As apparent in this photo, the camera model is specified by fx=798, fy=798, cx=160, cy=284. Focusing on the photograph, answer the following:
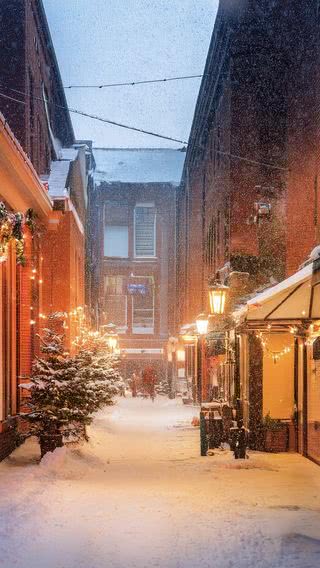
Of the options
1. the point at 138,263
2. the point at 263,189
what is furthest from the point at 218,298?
the point at 138,263

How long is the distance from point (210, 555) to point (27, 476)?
546 centimetres

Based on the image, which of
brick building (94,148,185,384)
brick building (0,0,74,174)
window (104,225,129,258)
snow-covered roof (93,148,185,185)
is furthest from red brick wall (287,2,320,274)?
snow-covered roof (93,148,185,185)

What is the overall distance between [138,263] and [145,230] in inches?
106

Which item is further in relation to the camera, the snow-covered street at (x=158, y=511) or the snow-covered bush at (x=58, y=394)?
the snow-covered bush at (x=58, y=394)

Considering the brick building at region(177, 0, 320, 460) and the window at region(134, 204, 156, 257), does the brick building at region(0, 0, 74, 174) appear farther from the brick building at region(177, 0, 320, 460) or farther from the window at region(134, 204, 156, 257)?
the window at region(134, 204, 156, 257)

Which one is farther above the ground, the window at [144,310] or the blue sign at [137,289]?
the blue sign at [137,289]

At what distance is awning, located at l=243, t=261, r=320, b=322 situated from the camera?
13.0 metres

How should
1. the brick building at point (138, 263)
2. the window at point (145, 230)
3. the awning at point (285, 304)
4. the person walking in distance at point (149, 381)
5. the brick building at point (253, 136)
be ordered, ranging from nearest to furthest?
the awning at point (285, 304), the brick building at point (253, 136), the person walking in distance at point (149, 381), the brick building at point (138, 263), the window at point (145, 230)

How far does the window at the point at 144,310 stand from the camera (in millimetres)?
59094

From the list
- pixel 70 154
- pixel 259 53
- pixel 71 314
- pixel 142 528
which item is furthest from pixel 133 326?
pixel 142 528

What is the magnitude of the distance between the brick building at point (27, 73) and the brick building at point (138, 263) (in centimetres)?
3112

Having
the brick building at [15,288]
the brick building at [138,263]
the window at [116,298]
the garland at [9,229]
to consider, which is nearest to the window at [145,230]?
the brick building at [138,263]

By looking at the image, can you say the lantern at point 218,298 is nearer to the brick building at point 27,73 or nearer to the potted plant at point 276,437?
the potted plant at point 276,437

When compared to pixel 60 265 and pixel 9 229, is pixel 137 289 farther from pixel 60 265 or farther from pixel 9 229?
pixel 9 229
